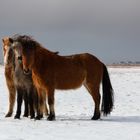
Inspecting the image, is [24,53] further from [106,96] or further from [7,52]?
[106,96]

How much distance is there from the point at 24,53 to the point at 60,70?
1.00 meters

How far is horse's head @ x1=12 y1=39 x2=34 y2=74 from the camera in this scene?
10.6 metres

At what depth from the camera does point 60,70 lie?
11141 millimetres

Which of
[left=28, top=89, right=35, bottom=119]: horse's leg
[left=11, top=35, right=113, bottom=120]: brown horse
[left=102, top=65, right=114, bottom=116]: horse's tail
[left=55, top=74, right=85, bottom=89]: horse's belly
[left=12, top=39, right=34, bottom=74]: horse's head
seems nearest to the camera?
[left=12, top=39, right=34, bottom=74]: horse's head

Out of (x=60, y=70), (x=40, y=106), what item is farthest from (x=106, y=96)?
(x=40, y=106)

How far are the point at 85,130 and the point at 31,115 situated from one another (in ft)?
8.26

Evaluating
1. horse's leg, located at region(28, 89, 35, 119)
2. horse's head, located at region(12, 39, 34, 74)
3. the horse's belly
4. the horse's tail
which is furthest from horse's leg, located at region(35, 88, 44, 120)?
the horse's tail

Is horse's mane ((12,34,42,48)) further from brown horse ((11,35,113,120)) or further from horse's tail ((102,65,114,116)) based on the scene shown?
horse's tail ((102,65,114,116))

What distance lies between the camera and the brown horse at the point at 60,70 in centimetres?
1080

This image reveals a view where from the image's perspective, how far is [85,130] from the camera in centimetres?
922

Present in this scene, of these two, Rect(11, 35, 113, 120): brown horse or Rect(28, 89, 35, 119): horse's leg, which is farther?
Rect(28, 89, 35, 119): horse's leg

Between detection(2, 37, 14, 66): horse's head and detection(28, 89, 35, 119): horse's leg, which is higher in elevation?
detection(2, 37, 14, 66): horse's head

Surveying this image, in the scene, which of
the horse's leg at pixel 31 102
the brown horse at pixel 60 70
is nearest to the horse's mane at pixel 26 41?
the brown horse at pixel 60 70

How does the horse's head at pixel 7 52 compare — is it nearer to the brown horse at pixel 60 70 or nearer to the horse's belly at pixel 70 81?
the brown horse at pixel 60 70
